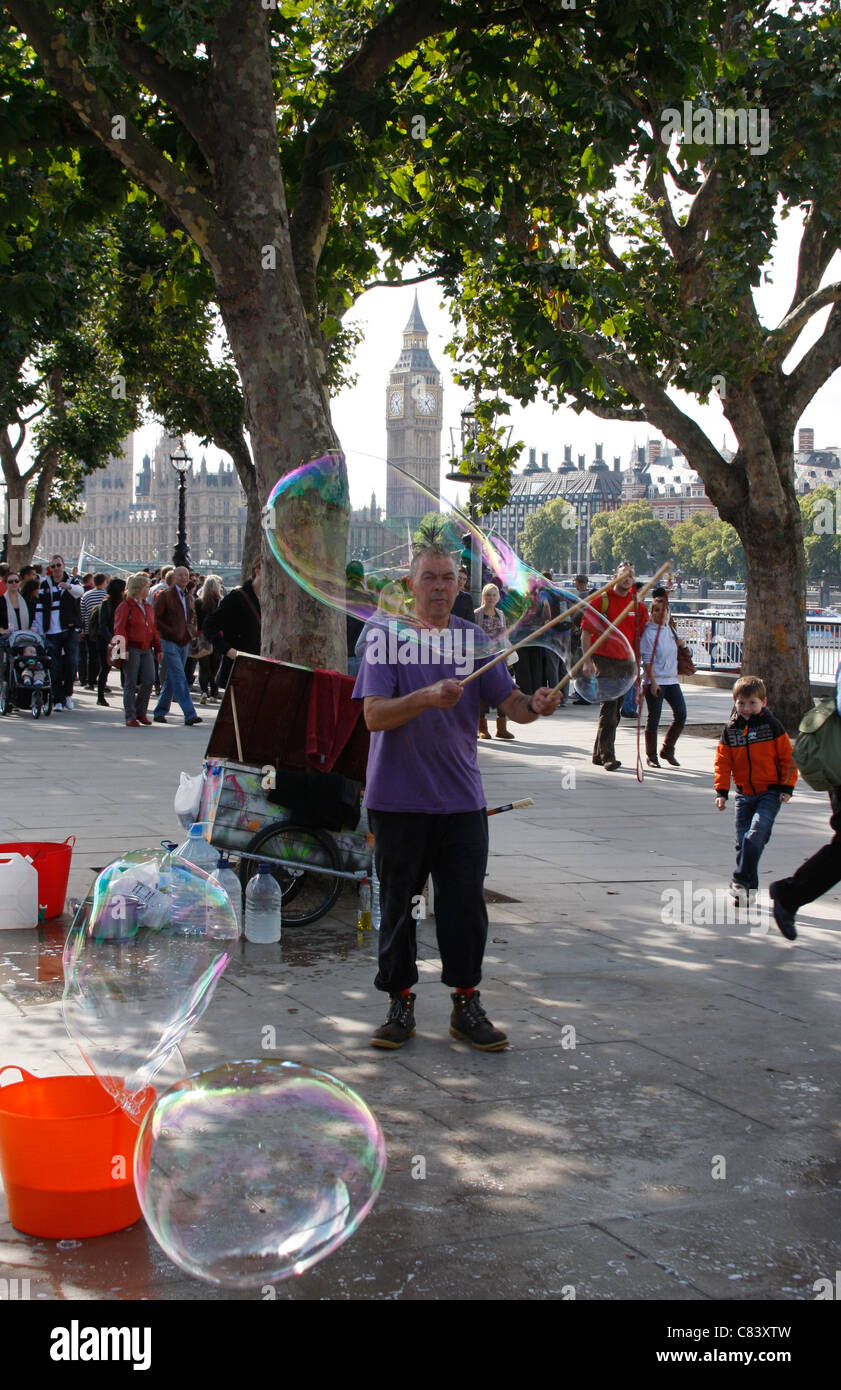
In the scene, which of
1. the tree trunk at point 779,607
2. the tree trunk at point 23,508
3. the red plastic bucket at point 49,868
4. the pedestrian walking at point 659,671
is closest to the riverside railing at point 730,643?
the tree trunk at point 779,607

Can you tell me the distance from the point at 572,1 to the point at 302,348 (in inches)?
110

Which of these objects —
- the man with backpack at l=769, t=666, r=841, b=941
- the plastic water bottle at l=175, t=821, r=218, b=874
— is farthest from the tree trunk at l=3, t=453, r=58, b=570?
the man with backpack at l=769, t=666, r=841, b=941

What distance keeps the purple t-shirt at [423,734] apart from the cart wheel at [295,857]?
6.05 feet

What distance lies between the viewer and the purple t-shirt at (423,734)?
16.5 feet

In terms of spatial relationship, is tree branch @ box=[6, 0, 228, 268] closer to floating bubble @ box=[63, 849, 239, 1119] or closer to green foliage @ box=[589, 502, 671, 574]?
floating bubble @ box=[63, 849, 239, 1119]

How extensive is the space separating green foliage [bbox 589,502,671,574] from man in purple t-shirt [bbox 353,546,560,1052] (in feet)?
455

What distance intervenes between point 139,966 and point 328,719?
320 centimetres

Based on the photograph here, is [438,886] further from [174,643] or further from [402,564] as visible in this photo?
[174,643]

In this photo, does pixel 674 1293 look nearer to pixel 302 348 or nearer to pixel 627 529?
pixel 302 348

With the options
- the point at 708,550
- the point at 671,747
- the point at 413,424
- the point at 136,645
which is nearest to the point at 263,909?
the point at 671,747

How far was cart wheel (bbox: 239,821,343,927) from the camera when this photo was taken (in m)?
6.88

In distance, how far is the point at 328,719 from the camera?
276 inches

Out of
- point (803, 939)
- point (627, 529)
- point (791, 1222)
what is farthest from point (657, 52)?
point (627, 529)

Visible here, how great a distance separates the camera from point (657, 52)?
817cm
